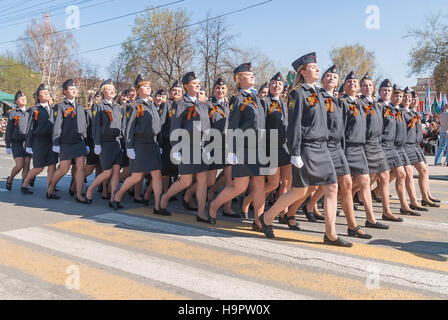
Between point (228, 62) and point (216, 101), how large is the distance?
104 ft

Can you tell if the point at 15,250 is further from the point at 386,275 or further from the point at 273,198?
the point at 273,198

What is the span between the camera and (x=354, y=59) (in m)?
57.3

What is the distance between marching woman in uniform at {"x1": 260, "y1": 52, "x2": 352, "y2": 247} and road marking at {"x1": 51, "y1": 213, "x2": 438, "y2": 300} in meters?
0.61

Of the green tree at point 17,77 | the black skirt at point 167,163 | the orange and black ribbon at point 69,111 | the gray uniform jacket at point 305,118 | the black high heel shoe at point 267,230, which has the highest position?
the green tree at point 17,77

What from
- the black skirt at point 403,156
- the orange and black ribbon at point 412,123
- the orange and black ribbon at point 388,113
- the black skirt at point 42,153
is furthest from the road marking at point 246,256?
the orange and black ribbon at point 412,123

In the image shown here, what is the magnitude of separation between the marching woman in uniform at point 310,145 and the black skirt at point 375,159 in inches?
55.8

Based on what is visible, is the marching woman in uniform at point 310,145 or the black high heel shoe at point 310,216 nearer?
the marching woman in uniform at point 310,145

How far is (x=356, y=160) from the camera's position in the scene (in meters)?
5.59

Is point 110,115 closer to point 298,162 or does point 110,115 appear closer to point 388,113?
point 298,162

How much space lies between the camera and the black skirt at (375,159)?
607 cm

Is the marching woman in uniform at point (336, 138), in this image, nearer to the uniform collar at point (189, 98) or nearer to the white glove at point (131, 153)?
the uniform collar at point (189, 98)

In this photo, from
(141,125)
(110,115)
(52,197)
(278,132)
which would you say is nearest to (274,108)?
(278,132)

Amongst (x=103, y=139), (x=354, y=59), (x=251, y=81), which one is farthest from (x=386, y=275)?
(x=354, y=59)
